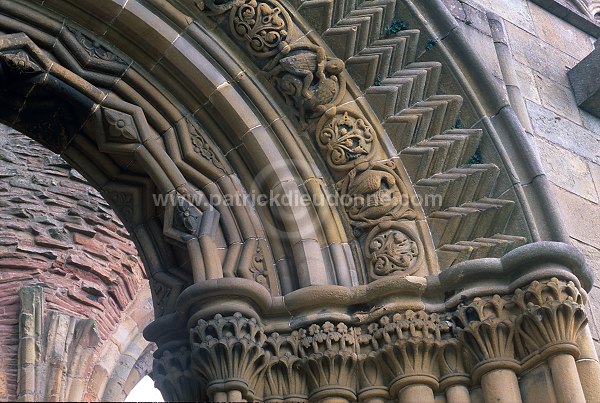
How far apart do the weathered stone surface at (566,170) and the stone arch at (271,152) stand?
52 centimetres

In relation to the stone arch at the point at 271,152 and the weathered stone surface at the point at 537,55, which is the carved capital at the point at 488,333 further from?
the weathered stone surface at the point at 537,55

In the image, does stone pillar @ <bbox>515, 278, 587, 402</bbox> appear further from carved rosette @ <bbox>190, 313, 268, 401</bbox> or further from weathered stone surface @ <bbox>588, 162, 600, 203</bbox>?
weathered stone surface @ <bbox>588, 162, 600, 203</bbox>

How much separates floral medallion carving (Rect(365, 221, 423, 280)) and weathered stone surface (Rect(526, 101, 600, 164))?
4.36 ft

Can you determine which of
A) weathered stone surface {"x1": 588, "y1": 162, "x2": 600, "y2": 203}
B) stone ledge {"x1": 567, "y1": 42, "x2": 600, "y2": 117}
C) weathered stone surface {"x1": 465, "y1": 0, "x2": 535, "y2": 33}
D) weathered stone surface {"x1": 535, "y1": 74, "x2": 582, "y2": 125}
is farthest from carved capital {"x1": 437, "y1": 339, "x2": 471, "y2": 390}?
weathered stone surface {"x1": 465, "y1": 0, "x2": 535, "y2": 33}

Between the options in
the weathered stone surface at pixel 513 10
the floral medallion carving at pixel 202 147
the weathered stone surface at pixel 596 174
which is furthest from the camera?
the weathered stone surface at pixel 513 10

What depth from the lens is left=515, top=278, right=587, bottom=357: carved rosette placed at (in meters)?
5.40

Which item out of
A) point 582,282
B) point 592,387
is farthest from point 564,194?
point 592,387

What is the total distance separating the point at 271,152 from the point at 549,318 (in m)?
1.80

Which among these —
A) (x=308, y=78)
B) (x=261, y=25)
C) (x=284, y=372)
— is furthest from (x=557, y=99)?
(x=284, y=372)

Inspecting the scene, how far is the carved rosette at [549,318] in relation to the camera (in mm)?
5398

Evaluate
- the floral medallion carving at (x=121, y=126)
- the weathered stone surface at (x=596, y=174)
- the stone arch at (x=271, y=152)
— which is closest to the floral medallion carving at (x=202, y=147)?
the stone arch at (x=271, y=152)

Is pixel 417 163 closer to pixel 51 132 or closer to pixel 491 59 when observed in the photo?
pixel 491 59

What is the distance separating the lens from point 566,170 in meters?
6.72

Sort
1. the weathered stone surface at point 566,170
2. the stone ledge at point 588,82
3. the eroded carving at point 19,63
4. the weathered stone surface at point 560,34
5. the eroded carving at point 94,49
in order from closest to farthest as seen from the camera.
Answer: the eroded carving at point 19,63, the eroded carving at point 94,49, the weathered stone surface at point 566,170, the stone ledge at point 588,82, the weathered stone surface at point 560,34
